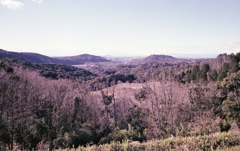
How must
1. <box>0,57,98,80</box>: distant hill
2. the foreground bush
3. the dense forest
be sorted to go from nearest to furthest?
the foreground bush
the dense forest
<box>0,57,98,80</box>: distant hill

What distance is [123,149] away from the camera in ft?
20.0

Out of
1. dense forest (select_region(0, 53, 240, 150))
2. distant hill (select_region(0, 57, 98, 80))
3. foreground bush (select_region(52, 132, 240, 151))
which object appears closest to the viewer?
foreground bush (select_region(52, 132, 240, 151))

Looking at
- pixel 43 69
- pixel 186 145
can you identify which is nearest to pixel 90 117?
pixel 186 145

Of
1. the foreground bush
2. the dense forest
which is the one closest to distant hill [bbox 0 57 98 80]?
the dense forest

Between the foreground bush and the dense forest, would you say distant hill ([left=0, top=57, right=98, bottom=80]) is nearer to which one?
the dense forest

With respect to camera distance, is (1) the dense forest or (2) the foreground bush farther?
(1) the dense forest

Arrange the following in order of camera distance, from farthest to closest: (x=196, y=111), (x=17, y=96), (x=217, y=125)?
1. (x=196, y=111)
2. (x=17, y=96)
3. (x=217, y=125)

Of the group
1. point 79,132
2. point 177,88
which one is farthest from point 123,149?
point 177,88

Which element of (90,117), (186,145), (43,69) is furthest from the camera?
(43,69)

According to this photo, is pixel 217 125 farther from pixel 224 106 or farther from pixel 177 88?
pixel 177 88

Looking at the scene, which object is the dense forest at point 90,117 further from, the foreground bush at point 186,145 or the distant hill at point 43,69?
the distant hill at point 43,69

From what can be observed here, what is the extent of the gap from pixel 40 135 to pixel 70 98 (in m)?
8.08

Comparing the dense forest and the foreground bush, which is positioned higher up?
the foreground bush

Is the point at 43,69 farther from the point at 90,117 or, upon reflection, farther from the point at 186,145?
the point at 186,145
